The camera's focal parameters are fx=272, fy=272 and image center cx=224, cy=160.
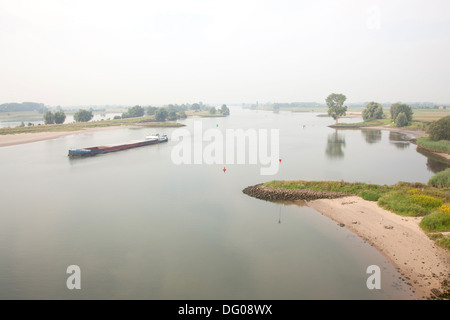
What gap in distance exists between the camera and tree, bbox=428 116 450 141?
61.2m

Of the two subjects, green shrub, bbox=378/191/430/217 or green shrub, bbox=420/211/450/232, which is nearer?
green shrub, bbox=420/211/450/232

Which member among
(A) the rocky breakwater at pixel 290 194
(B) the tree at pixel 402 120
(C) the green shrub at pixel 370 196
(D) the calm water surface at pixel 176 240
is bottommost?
(D) the calm water surface at pixel 176 240

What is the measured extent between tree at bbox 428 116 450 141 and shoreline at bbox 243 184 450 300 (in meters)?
48.1

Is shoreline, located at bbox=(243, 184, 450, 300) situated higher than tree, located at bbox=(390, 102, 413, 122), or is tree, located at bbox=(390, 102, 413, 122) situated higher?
tree, located at bbox=(390, 102, 413, 122)

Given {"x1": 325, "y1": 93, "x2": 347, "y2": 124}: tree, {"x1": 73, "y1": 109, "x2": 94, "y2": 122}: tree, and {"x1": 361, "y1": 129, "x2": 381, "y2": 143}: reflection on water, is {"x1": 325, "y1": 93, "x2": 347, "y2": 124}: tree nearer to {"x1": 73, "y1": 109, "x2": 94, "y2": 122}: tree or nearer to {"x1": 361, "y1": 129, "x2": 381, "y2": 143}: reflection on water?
{"x1": 361, "y1": 129, "x2": 381, "y2": 143}: reflection on water

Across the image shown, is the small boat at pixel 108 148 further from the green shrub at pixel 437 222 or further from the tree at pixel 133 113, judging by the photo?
the tree at pixel 133 113

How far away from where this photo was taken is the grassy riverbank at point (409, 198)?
70.8ft

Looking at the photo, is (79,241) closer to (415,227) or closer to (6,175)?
(415,227)

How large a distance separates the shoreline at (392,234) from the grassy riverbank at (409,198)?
68cm

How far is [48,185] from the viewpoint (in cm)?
3881

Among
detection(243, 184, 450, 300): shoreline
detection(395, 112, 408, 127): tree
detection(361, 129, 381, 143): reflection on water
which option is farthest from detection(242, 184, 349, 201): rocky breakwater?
detection(395, 112, 408, 127): tree

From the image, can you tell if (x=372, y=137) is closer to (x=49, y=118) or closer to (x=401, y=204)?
(x=401, y=204)

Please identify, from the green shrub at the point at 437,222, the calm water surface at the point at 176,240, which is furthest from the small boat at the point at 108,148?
the green shrub at the point at 437,222
